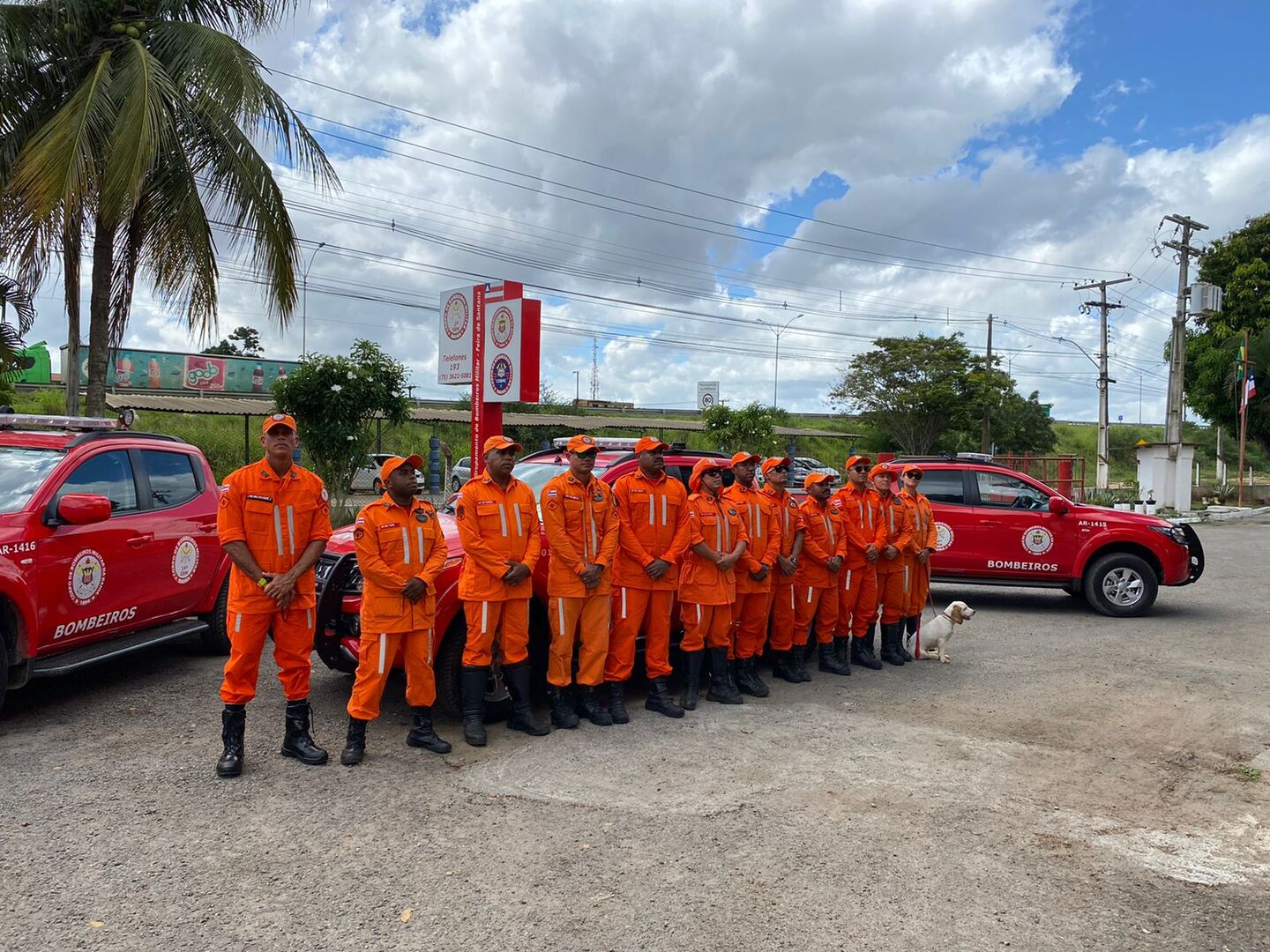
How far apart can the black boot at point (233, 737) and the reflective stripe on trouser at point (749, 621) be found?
11.0 ft

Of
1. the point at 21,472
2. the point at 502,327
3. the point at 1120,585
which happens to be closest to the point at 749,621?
the point at 21,472

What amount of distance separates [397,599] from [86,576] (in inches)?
94.4

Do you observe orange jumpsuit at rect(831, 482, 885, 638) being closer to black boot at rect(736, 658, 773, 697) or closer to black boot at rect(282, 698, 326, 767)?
black boot at rect(736, 658, 773, 697)

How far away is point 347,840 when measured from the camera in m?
4.10

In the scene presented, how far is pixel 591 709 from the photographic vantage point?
19.6 ft

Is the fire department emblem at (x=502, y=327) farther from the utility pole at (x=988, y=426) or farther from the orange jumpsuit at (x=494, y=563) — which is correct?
the utility pole at (x=988, y=426)

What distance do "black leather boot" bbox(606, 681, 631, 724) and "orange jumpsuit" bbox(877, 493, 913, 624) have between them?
9.47 feet

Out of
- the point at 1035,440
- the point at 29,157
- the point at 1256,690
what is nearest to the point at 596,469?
the point at 1256,690

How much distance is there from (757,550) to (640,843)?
9.45ft

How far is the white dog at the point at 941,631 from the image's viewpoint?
26.6ft

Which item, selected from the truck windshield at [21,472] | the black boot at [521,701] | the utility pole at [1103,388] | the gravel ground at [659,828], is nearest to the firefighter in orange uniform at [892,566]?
the gravel ground at [659,828]

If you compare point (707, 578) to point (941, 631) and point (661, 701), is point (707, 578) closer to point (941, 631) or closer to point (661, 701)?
point (661, 701)

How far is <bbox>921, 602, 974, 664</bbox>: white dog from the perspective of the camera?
8.11 metres

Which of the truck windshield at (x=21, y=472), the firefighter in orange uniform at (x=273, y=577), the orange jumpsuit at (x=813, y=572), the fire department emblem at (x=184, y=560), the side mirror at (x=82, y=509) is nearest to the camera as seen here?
the firefighter in orange uniform at (x=273, y=577)
